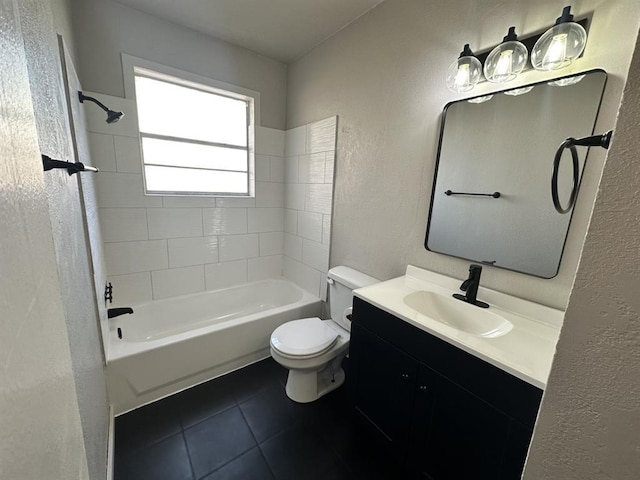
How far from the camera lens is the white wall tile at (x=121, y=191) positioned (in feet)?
6.23

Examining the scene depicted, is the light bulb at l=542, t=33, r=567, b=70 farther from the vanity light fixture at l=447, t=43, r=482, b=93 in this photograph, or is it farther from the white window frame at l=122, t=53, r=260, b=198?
the white window frame at l=122, t=53, r=260, b=198

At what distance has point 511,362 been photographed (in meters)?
0.86

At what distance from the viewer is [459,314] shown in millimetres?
1312

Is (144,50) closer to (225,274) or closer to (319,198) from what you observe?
(319,198)

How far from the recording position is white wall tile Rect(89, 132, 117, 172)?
182 cm

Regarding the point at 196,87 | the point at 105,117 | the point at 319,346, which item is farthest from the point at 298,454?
the point at 196,87

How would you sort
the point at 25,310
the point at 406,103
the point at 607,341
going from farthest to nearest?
the point at 406,103, the point at 607,341, the point at 25,310

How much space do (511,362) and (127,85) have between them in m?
2.67

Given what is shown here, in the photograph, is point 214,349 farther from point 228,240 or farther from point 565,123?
point 565,123

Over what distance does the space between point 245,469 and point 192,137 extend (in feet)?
7.77

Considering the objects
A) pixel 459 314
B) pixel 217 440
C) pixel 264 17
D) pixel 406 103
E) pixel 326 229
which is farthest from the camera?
pixel 326 229

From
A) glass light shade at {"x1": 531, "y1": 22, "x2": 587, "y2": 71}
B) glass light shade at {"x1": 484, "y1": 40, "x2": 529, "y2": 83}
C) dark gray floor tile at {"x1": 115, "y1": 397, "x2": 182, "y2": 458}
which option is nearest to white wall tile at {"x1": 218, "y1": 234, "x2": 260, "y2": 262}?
dark gray floor tile at {"x1": 115, "y1": 397, "x2": 182, "y2": 458}

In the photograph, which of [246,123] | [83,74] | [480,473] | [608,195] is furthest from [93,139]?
[480,473]

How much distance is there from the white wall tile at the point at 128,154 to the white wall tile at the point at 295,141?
121 cm
